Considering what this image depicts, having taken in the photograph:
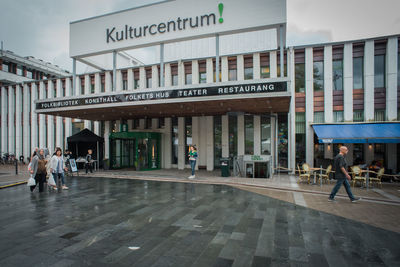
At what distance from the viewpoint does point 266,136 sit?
15477mm

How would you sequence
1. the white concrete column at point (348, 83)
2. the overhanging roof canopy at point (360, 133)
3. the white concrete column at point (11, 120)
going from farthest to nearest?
the white concrete column at point (11, 120) < the white concrete column at point (348, 83) < the overhanging roof canopy at point (360, 133)

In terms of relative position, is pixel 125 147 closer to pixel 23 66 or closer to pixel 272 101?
pixel 272 101

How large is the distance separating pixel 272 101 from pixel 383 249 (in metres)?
8.13

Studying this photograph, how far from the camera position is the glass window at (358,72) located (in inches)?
550

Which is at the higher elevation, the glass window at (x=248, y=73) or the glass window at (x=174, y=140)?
the glass window at (x=248, y=73)

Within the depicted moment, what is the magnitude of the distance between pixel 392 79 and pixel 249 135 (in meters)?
9.10

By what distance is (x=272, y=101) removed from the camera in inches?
443

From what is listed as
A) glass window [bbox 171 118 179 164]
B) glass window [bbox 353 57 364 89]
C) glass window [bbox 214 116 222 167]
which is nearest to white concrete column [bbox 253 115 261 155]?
glass window [bbox 214 116 222 167]

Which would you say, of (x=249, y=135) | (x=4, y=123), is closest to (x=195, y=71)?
(x=249, y=135)

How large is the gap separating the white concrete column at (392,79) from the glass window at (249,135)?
318 inches

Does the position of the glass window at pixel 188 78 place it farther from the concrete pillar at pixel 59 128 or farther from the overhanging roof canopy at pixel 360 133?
the concrete pillar at pixel 59 128

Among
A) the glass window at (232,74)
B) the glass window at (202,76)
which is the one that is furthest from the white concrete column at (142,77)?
the glass window at (232,74)

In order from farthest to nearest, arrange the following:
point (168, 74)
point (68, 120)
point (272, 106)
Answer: point (68, 120) → point (168, 74) → point (272, 106)

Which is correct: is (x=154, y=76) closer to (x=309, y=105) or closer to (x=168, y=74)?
(x=168, y=74)
